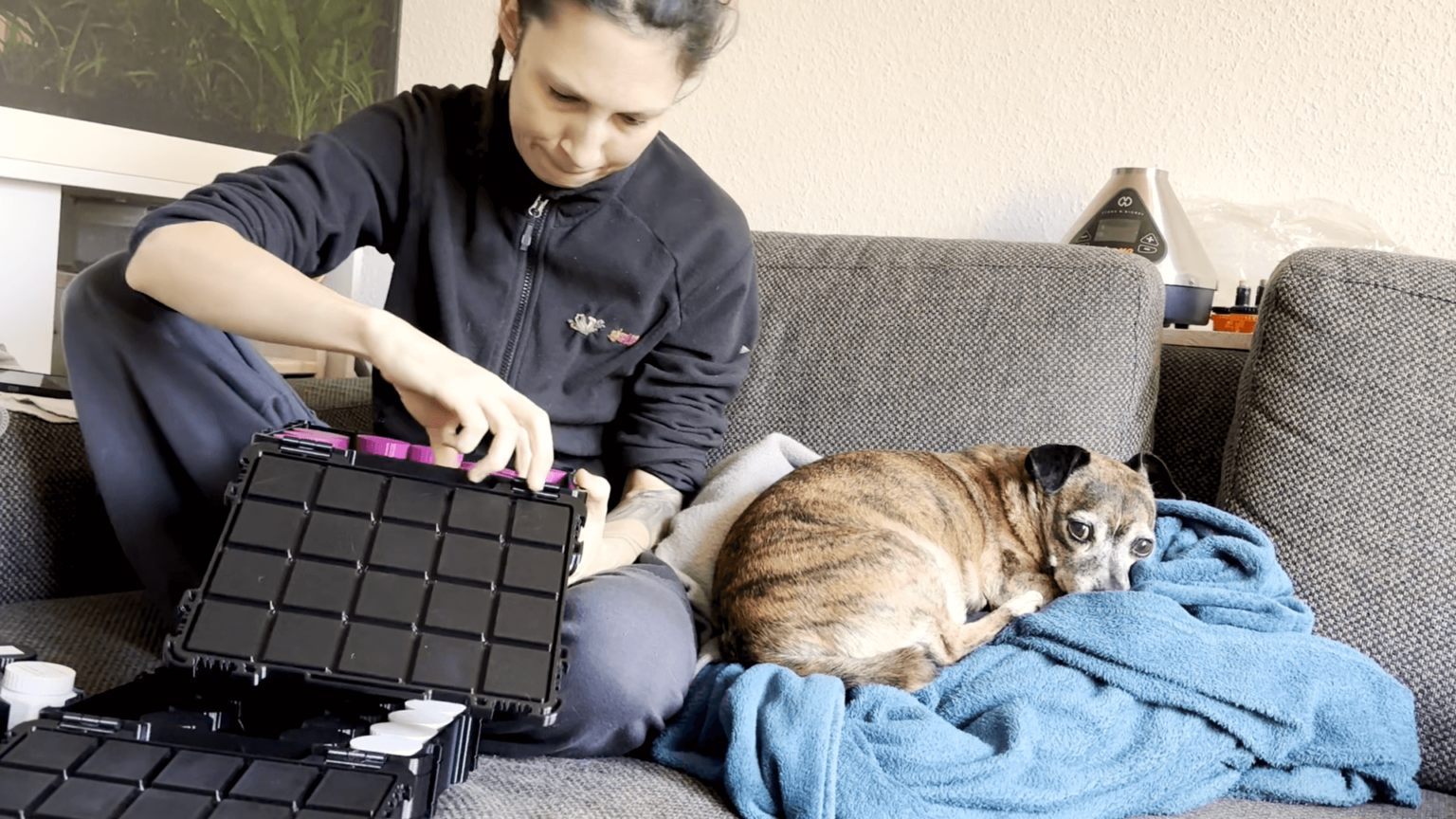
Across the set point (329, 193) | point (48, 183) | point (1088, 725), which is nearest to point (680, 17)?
point (329, 193)

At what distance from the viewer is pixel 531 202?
5.04 feet

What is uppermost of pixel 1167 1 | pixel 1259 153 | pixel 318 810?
pixel 1167 1

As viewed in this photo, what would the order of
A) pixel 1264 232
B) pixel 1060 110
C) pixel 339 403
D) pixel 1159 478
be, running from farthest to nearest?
pixel 1060 110 → pixel 1264 232 → pixel 339 403 → pixel 1159 478

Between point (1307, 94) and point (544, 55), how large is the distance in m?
1.46

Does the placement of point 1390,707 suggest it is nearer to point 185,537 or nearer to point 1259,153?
point 1259,153

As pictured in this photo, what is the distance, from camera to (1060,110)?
2.21 metres

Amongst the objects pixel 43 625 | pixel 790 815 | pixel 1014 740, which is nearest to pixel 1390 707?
pixel 1014 740

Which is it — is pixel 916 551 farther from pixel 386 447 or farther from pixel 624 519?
pixel 386 447

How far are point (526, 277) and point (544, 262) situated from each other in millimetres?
32

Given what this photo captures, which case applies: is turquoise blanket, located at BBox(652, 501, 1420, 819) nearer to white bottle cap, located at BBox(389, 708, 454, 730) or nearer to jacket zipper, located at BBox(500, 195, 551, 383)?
white bottle cap, located at BBox(389, 708, 454, 730)

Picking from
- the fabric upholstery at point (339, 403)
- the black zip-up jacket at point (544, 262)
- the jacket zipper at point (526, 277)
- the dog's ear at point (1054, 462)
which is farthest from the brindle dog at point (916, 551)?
the fabric upholstery at point (339, 403)

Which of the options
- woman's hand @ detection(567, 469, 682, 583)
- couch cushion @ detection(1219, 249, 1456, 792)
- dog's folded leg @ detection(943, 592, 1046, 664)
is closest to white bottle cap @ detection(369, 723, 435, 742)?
woman's hand @ detection(567, 469, 682, 583)

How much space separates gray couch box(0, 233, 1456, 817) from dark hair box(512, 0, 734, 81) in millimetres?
593

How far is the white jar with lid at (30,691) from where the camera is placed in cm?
97
